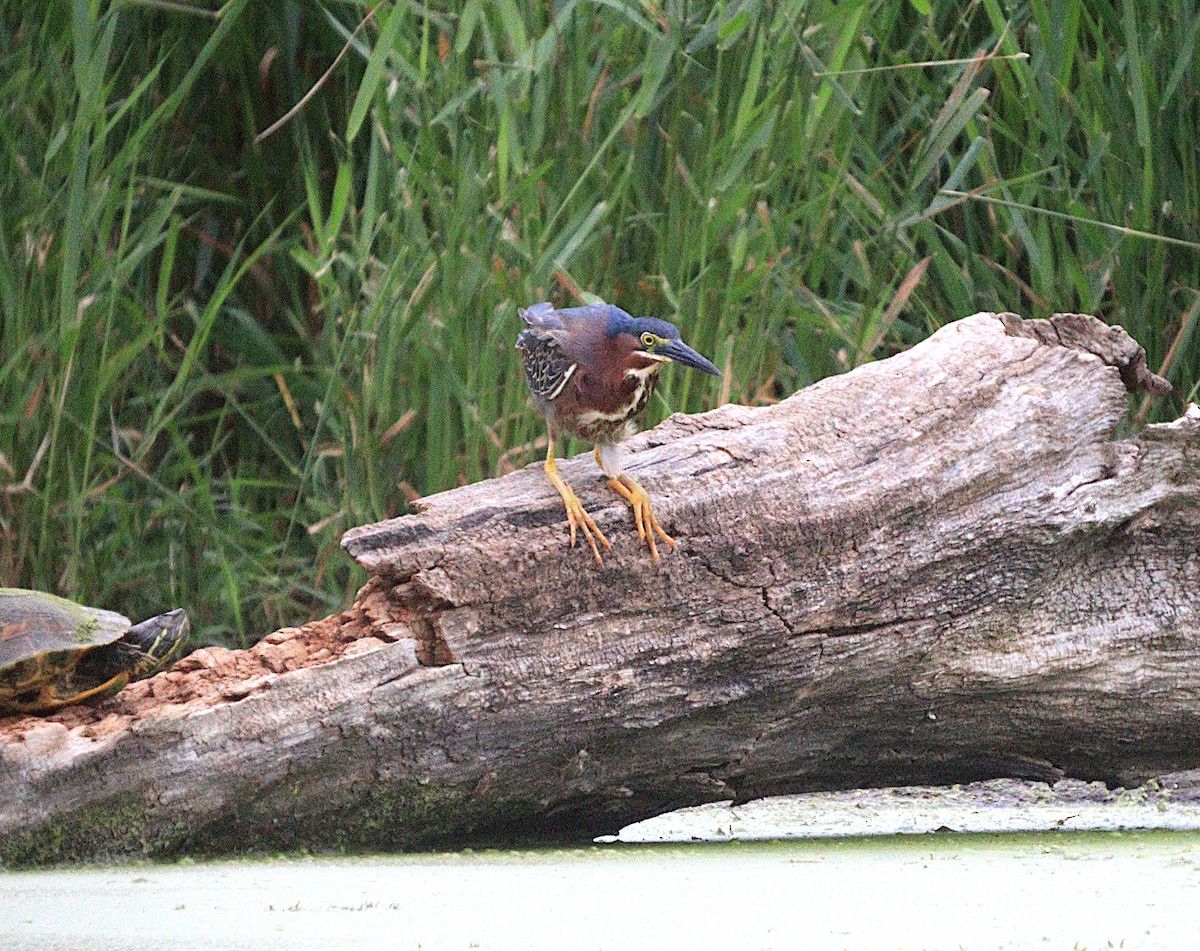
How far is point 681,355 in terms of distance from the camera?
8.27 ft

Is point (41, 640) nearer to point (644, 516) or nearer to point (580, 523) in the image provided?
point (580, 523)

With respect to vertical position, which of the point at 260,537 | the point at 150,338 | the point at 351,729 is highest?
the point at 150,338

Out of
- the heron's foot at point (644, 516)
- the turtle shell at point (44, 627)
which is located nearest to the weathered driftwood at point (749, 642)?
the heron's foot at point (644, 516)

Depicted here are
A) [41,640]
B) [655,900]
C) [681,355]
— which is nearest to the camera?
[655,900]

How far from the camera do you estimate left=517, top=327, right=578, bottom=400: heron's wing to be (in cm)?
257

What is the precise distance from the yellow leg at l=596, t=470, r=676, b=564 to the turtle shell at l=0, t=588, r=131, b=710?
86 cm

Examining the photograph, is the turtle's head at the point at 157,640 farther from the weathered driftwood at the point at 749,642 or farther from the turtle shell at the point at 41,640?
the weathered driftwood at the point at 749,642

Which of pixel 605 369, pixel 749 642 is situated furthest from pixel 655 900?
pixel 605 369

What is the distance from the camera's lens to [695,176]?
3068 millimetres

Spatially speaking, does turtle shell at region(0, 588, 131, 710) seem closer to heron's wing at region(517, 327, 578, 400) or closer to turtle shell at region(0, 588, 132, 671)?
turtle shell at region(0, 588, 132, 671)

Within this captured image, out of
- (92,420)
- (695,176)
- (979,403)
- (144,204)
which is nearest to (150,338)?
(92,420)

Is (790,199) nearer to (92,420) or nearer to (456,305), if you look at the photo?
(456,305)

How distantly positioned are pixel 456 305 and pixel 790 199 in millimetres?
740

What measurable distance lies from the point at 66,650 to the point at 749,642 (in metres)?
1.08
